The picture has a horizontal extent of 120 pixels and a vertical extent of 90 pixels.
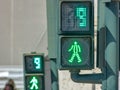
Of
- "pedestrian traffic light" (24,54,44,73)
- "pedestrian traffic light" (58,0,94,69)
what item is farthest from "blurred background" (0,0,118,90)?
"pedestrian traffic light" (58,0,94,69)

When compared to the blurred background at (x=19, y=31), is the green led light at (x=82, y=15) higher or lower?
higher

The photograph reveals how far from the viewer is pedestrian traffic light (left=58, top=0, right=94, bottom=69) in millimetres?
3369

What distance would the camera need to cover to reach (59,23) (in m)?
3.37

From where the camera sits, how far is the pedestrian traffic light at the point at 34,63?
4113mm

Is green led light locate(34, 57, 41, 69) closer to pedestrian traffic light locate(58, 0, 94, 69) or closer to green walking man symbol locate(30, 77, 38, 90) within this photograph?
green walking man symbol locate(30, 77, 38, 90)

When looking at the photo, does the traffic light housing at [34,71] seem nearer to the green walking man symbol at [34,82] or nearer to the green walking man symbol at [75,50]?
the green walking man symbol at [34,82]

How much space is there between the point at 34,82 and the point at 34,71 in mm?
111

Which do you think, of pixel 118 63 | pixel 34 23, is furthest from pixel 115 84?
pixel 34 23

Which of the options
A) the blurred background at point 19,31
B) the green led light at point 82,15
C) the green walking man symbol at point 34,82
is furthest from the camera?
the blurred background at point 19,31

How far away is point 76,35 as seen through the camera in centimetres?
338

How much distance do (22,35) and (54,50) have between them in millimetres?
6367

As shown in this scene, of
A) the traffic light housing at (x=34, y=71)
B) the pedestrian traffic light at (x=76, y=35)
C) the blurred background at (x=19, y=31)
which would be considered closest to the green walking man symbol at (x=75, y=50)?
the pedestrian traffic light at (x=76, y=35)

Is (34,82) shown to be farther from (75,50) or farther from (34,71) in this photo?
(75,50)

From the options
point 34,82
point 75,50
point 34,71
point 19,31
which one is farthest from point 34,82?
point 19,31
